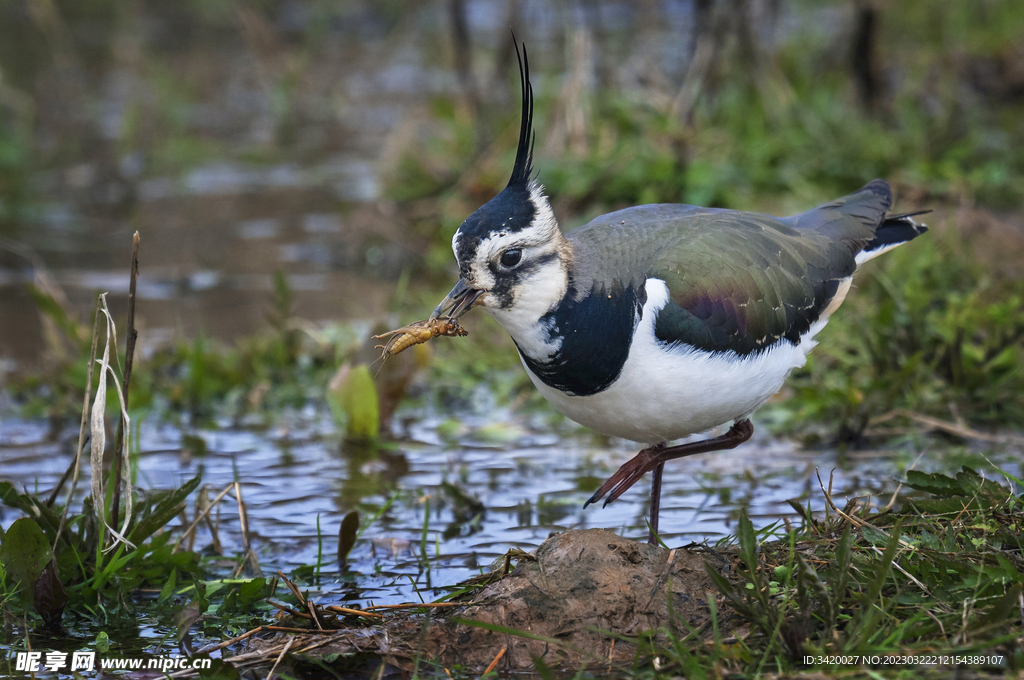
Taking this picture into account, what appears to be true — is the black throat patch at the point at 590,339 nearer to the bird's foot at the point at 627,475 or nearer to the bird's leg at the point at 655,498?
the bird's foot at the point at 627,475

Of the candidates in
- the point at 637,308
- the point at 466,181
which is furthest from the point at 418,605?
the point at 466,181

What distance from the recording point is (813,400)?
4.91m

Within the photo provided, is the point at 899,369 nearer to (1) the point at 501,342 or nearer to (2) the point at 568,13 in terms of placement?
(1) the point at 501,342

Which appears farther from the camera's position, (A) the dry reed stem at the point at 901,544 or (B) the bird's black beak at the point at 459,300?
(B) the bird's black beak at the point at 459,300

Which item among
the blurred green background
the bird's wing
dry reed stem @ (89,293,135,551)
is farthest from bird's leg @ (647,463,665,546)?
dry reed stem @ (89,293,135,551)

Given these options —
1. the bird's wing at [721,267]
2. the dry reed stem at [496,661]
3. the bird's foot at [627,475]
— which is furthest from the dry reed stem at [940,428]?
the dry reed stem at [496,661]

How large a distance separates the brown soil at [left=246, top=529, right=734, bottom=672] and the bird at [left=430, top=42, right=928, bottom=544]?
0.35 meters

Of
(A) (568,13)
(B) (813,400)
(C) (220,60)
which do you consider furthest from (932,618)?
(C) (220,60)

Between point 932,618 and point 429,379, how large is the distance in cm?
337

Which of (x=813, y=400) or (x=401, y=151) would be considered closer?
(x=813, y=400)

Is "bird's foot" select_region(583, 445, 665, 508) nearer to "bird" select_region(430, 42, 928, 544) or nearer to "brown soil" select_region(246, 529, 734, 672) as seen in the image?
"bird" select_region(430, 42, 928, 544)

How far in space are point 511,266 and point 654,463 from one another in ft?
2.89

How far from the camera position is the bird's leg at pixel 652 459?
11.8 feet

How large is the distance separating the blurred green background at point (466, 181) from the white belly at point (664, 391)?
1.37 meters
